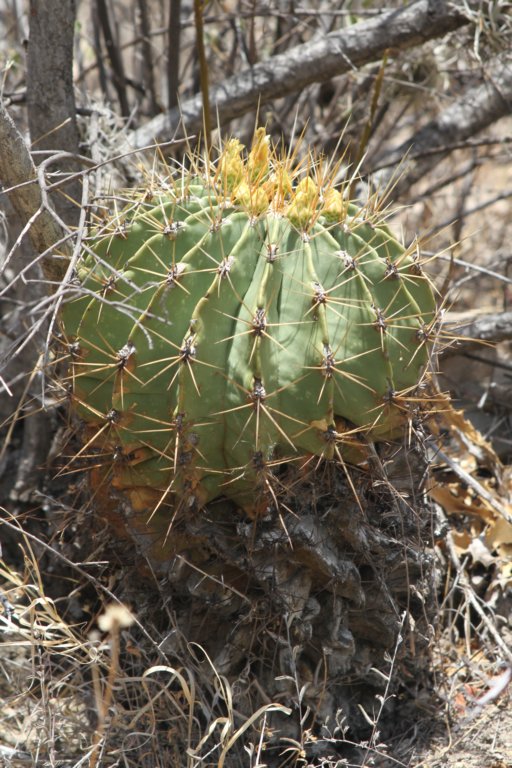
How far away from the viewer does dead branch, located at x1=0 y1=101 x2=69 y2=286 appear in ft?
6.56

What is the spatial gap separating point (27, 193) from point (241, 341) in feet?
2.39

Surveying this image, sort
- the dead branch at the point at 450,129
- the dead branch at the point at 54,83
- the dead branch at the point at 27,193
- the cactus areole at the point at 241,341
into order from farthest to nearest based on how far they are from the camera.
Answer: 1. the dead branch at the point at 450,129
2. the dead branch at the point at 54,83
3. the dead branch at the point at 27,193
4. the cactus areole at the point at 241,341

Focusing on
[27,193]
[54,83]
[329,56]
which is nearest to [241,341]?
[27,193]

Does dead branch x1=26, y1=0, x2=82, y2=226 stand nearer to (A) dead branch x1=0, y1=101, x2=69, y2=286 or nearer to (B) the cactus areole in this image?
(A) dead branch x1=0, y1=101, x2=69, y2=286

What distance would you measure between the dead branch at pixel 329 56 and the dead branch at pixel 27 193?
1.02m

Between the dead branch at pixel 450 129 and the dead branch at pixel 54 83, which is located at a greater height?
the dead branch at pixel 54 83

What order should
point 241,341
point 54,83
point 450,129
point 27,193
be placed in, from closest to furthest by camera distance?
point 241,341, point 27,193, point 54,83, point 450,129

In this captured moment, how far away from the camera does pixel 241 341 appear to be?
1.82 m

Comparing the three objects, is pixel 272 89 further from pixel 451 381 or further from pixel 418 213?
pixel 418 213

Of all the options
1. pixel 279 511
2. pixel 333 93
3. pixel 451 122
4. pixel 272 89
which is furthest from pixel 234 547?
pixel 333 93

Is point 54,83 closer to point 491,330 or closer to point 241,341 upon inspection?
point 241,341

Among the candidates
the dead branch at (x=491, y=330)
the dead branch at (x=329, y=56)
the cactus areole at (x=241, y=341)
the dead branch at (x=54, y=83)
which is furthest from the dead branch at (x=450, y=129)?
the cactus areole at (x=241, y=341)

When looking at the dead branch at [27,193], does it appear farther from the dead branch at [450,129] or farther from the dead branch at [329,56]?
the dead branch at [450,129]

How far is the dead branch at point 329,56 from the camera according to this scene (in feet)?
9.80
